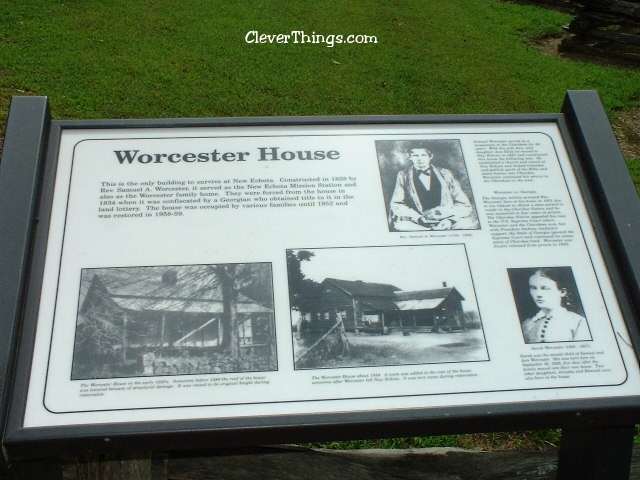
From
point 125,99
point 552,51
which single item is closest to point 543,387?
point 125,99

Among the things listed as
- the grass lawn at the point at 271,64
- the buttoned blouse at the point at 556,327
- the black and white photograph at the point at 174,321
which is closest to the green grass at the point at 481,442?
the buttoned blouse at the point at 556,327

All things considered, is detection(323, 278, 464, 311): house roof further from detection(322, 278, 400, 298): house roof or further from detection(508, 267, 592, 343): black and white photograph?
detection(508, 267, 592, 343): black and white photograph

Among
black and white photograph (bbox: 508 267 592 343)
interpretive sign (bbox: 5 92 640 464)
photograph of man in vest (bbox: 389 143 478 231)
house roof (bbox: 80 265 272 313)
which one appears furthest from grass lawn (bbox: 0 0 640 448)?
black and white photograph (bbox: 508 267 592 343)

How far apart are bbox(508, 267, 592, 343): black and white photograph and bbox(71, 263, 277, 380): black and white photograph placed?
0.72 meters

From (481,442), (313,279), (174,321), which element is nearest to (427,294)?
(313,279)

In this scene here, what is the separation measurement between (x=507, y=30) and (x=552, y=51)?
0.50 m

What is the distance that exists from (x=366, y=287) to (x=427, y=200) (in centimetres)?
38

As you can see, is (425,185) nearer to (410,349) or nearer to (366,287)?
(366,287)

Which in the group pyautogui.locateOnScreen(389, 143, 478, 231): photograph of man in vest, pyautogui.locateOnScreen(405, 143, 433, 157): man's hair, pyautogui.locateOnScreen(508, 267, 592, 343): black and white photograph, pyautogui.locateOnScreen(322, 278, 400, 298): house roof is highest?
pyautogui.locateOnScreen(405, 143, 433, 157): man's hair

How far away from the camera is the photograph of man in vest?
224cm

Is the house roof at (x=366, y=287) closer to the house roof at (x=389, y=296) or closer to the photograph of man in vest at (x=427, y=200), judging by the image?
the house roof at (x=389, y=296)

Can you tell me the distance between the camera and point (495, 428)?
6.40 ft

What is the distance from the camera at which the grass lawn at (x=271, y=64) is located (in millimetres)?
5242

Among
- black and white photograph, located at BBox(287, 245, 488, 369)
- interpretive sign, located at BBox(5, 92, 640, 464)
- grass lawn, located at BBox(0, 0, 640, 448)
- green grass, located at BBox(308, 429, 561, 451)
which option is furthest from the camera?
grass lawn, located at BBox(0, 0, 640, 448)
